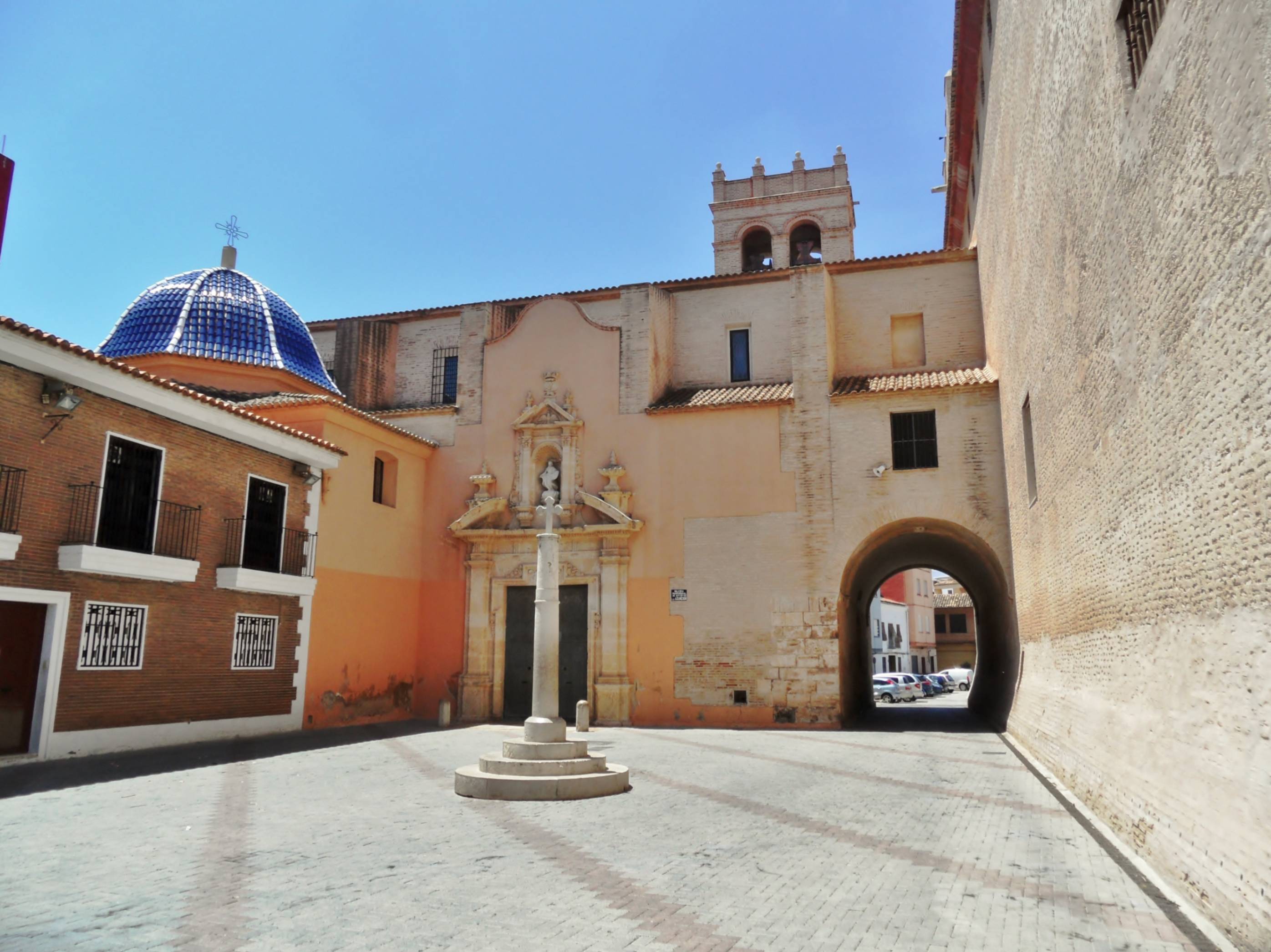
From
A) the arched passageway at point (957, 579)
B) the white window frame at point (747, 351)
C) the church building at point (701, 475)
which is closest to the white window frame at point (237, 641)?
the church building at point (701, 475)

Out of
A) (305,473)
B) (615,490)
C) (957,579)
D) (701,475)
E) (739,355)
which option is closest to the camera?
(305,473)

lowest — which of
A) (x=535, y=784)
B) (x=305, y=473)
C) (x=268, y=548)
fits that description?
(x=535, y=784)

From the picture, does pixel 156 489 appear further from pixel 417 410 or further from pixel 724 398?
pixel 724 398

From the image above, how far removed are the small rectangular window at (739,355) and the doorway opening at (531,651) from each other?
5.86 metres

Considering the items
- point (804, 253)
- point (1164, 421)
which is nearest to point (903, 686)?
point (804, 253)

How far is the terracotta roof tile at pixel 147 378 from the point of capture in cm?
1129

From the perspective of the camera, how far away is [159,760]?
12141mm

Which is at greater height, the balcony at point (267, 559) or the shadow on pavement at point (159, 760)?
the balcony at point (267, 559)

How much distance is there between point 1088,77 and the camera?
801 cm

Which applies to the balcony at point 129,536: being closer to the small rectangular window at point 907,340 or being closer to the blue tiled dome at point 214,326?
the blue tiled dome at point 214,326

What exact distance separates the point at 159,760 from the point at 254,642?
135 inches

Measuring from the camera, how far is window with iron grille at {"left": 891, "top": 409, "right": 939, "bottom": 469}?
60.2 feet

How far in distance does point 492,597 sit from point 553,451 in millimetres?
3473

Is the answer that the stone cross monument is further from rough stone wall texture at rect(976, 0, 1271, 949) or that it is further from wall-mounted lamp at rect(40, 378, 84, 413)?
wall-mounted lamp at rect(40, 378, 84, 413)
